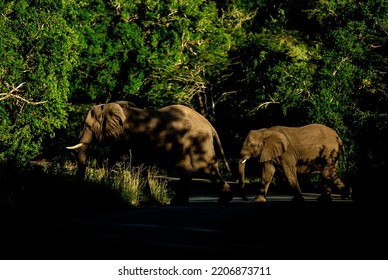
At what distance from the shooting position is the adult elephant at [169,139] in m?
21.2

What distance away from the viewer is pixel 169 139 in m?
21.2

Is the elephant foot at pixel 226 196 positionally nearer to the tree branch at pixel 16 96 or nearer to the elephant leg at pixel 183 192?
the elephant leg at pixel 183 192

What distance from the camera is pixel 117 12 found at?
1513 inches

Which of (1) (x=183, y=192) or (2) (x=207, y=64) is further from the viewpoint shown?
(2) (x=207, y=64)

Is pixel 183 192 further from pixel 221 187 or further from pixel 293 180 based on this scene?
pixel 293 180

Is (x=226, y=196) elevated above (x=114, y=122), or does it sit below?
below

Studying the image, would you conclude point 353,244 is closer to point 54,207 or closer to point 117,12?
point 54,207

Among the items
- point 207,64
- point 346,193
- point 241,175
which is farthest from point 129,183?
point 207,64

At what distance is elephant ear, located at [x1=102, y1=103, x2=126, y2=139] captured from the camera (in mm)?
21375

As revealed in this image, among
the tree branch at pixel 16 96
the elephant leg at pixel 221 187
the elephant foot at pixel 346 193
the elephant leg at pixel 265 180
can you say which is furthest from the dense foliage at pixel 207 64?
the elephant leg at pixel 221 187

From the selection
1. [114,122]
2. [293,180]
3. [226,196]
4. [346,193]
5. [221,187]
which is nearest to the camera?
[226,196]

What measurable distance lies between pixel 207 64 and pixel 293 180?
16.3 m
